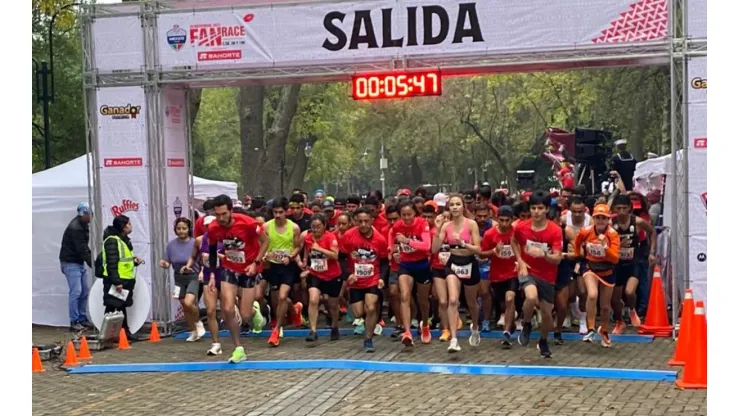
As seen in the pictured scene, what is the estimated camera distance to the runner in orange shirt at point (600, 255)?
11891mm

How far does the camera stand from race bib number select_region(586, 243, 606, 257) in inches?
468

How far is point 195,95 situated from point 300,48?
27.0 ft

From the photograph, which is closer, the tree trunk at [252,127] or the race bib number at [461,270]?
the race bib number at [461,270]

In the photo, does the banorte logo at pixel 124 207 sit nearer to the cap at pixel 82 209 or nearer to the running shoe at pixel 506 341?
the cap at pixel 82 209

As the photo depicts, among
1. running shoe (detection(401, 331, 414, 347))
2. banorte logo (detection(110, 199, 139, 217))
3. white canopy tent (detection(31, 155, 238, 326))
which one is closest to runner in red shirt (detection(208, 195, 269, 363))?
running shoe (detection(401, 331, 414, 347))

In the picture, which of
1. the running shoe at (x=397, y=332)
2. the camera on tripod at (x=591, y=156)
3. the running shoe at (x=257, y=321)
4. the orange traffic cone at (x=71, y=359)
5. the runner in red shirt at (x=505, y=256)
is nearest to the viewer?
the runner in red shirt at (x=505, y=256)

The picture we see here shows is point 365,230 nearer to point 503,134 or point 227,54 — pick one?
point 227,54

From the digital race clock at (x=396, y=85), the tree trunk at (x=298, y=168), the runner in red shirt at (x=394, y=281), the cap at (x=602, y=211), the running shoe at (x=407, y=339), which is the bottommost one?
the running shoe at (x=407, y=339)

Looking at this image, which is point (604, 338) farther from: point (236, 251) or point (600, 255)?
point (236, 251)

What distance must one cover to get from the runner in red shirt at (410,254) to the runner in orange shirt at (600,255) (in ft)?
6.19

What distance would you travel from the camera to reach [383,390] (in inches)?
393

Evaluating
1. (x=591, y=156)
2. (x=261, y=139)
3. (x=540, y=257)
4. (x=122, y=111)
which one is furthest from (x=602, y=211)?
(x=261, y=139)

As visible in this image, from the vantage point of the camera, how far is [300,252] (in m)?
13.5

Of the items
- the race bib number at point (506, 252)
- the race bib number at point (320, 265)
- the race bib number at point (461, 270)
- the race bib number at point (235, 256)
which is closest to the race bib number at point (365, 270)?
the race bib number at point (320, 265)
